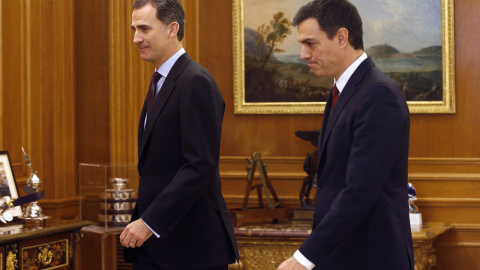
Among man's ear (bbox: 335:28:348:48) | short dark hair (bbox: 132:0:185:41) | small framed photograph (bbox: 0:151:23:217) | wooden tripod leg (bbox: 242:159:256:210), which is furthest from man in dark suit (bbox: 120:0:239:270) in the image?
wooden tripod leg (bbox: 242:159:256:210)

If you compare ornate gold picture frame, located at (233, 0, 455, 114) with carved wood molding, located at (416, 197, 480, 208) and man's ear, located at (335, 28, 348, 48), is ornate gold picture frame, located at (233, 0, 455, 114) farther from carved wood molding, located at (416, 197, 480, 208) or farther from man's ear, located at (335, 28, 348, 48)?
man's ear, located at (335, 28, 348, 48)

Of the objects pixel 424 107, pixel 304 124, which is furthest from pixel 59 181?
pixel 424 107

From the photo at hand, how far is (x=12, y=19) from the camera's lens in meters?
4.88

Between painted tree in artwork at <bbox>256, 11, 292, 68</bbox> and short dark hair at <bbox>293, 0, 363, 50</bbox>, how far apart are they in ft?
11.6

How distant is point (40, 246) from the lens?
3.95 meters

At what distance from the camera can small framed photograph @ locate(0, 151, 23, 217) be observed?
13.3ft

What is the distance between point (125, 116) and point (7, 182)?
→ 169cm

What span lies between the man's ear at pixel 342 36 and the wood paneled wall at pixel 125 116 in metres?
3.23

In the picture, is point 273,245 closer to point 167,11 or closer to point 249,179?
point 249,179

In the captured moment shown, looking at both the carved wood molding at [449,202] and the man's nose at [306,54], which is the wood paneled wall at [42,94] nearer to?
the carved wood molding at [449,202]

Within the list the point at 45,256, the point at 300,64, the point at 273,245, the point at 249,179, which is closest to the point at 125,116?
the point at 249,179

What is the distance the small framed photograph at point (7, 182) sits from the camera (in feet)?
13.3

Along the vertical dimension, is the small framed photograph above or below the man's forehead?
below

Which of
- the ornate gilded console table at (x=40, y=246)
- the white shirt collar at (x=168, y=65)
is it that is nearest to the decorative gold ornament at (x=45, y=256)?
the ornate gilded console table at (x=40, y=246)
